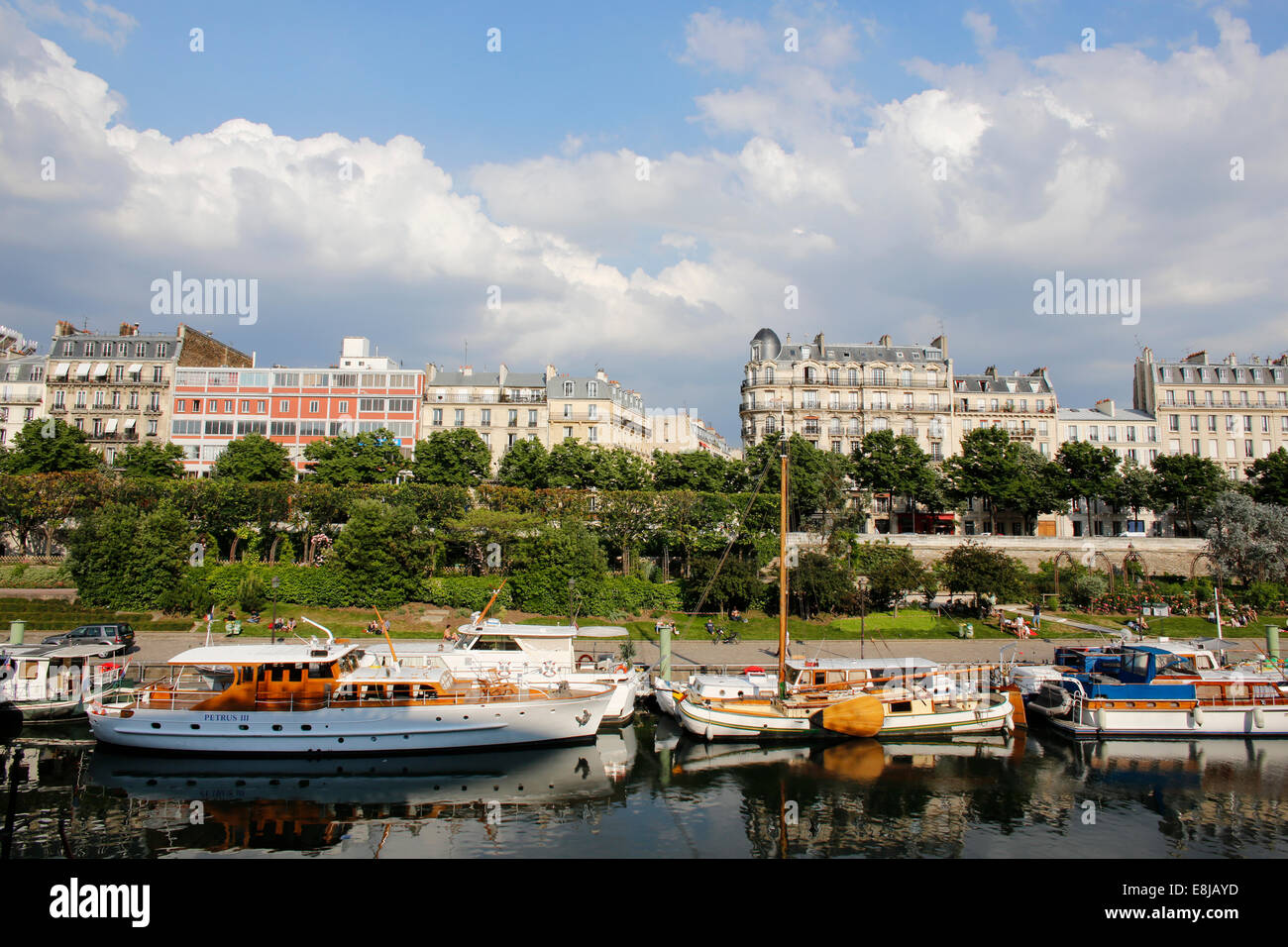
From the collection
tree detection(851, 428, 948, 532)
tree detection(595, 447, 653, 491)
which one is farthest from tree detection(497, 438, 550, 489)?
tree detection(851, 428, 948, 532)

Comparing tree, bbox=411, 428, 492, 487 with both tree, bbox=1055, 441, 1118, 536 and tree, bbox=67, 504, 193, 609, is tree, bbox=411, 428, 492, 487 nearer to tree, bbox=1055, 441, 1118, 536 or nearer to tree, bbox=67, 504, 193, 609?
tree, bbox=67, 504, 193, 609

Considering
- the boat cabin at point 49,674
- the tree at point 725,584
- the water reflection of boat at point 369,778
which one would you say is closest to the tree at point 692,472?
the tree at point 725,584

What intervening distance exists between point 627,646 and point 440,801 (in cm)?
1340

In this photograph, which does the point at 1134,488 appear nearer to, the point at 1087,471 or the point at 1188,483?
the point at 1188,483

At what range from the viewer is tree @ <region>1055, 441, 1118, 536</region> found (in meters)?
62.0

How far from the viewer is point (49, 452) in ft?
190

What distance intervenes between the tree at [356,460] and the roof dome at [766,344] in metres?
33.8

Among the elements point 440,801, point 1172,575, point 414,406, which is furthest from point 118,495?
point 1172,575

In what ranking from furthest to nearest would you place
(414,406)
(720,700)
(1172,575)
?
(414,406) → (1172,575) → (720,700)

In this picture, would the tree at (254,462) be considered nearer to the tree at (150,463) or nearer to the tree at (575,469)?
the tree at (150,463)

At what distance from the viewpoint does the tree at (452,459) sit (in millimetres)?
59594
